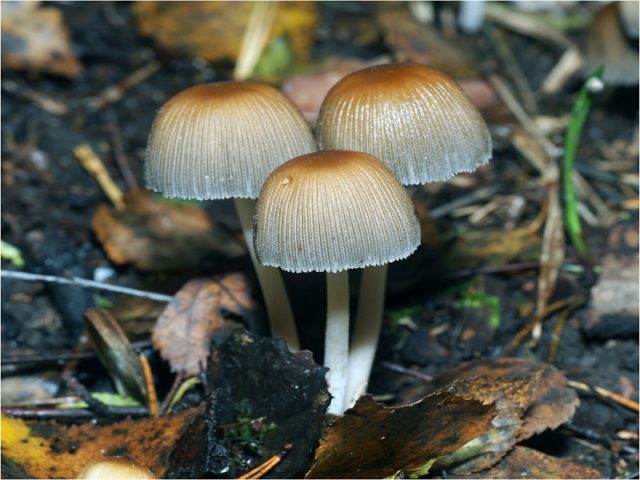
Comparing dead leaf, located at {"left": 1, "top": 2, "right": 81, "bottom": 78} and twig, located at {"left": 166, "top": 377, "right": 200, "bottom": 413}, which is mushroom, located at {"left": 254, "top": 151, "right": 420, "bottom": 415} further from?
dead leaf, located at {"left": 1, "top": 2, "right": 81, "bottom": 78}

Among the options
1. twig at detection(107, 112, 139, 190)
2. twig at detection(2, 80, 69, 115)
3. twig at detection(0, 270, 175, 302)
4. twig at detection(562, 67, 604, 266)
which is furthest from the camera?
twig at detection(2, 80, 69, 115)

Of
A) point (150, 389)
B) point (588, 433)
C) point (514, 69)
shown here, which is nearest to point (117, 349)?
point (150, 389)

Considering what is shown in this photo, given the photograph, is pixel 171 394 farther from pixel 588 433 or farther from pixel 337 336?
pixel 588 433

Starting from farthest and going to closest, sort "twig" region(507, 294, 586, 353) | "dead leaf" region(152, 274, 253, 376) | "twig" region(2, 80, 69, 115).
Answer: "twig" region(2, 80, 69, 115)
"twig" region(507, 294, 586, 353)
"dead leaf" region(152, 274, 253, 376)

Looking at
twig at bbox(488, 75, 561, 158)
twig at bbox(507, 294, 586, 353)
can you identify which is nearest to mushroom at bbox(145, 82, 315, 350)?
twig at bbox(507, 294, 586, 353)

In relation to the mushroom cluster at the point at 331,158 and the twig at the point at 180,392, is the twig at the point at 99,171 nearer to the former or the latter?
the twig at the point at 180,392

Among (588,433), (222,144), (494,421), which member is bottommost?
(588,433)

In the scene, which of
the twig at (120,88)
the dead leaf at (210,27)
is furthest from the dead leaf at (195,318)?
the dead leaf at (210,27)
